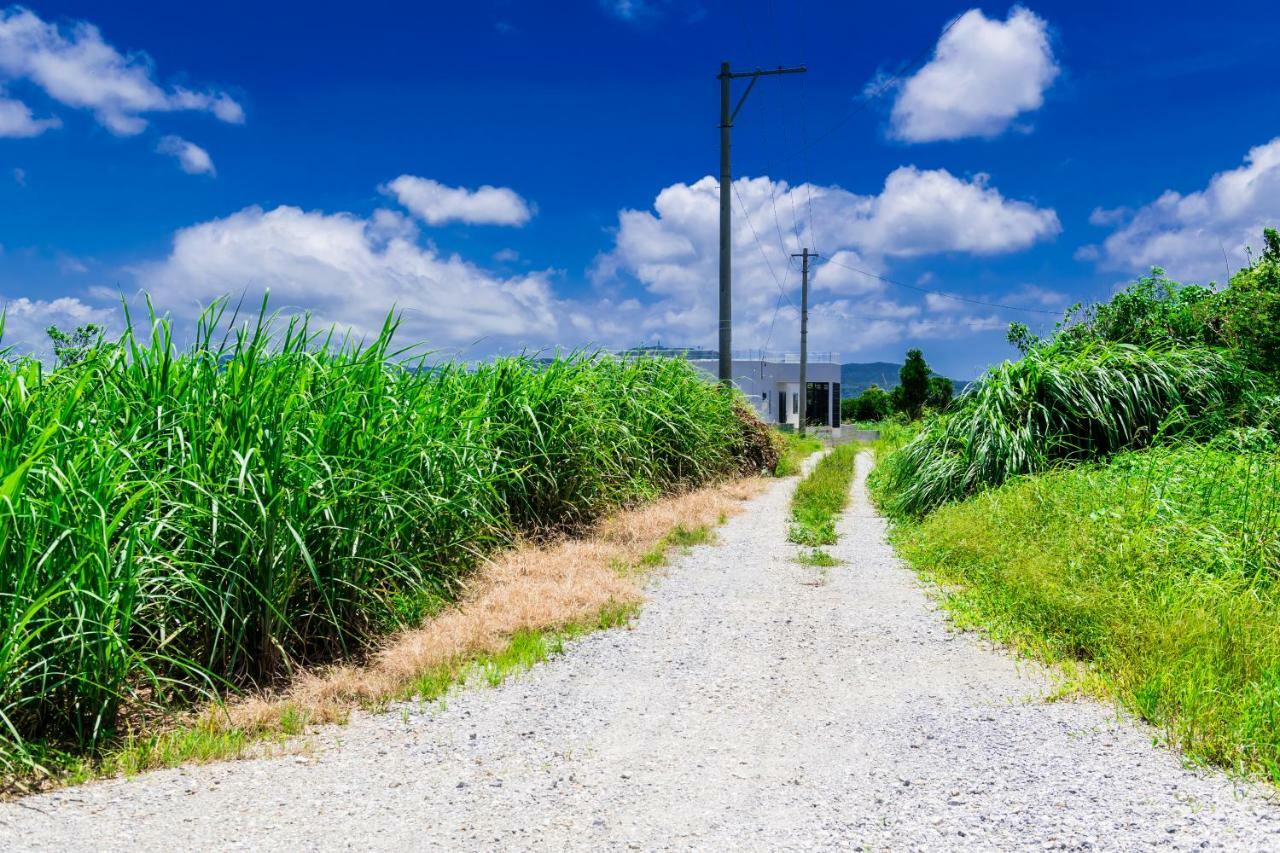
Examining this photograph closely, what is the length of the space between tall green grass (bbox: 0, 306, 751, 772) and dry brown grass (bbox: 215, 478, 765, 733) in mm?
176

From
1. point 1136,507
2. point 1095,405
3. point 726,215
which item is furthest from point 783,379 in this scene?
point 1136,507

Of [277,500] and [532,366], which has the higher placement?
[532,366]

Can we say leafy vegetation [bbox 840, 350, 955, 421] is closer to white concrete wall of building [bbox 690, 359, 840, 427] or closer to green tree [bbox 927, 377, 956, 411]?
green tree [bbox 927, 377, 956, 411]

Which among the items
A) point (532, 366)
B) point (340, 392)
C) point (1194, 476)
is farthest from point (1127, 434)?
point (340, 392)

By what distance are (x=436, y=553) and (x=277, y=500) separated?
1753mm

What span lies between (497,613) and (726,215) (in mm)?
11546

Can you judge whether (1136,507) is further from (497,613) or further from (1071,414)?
(497,613)

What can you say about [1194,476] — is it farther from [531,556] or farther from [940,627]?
[531,556]

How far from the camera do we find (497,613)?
539 centimetres

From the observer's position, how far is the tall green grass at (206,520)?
341 centimetres

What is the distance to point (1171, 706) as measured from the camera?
3768mm

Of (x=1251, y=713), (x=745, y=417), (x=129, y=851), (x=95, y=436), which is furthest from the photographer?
(x=745, y=417)

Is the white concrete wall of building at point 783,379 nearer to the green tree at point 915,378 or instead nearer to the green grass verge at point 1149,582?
the green tree at point 915,378

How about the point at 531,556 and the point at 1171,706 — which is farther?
the point at 531,556
